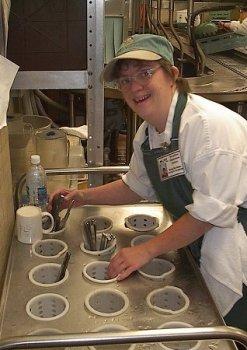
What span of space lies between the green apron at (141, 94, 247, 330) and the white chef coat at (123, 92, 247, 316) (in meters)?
0.02

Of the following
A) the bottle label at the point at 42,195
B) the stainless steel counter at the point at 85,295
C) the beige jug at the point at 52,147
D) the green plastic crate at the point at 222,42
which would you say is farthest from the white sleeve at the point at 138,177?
the green plastic crate at the point at 222,42

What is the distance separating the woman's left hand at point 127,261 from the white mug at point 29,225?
0.24m

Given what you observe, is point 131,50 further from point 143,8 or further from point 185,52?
point 143,8

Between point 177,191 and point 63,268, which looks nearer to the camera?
point 63,268

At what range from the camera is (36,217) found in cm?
122

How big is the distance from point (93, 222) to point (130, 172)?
201 millimetres

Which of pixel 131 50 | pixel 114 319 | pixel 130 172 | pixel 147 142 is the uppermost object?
pixel 131 50

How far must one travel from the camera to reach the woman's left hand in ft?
3.51

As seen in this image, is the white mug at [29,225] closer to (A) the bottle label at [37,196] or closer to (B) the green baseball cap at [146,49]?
(A) the bottle label at [37,196]

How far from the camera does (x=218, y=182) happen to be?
40.9 inches

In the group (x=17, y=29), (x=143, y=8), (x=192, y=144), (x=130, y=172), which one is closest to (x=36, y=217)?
(x=130, y=172)

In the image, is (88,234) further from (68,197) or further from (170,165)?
(170,165)

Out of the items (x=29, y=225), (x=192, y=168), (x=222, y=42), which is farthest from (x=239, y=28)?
(x=29, y=225)

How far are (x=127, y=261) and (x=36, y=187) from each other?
0.43 m
